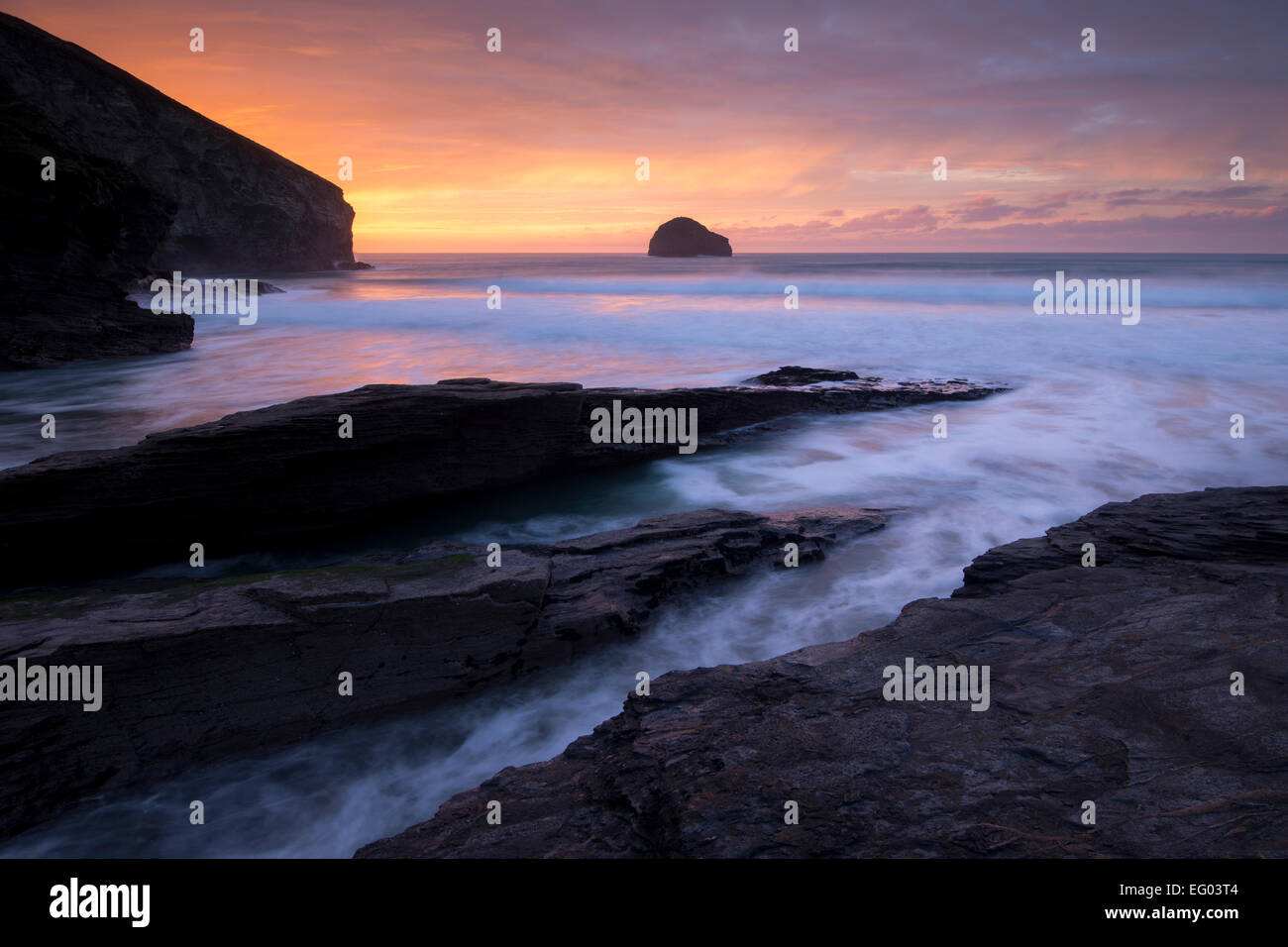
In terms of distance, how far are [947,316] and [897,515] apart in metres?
30.7

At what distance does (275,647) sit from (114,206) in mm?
22428

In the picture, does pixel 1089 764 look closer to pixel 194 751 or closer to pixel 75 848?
pixel 194 751

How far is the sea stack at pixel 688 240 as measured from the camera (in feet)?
547

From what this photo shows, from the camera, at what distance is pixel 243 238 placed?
7369 centimetres

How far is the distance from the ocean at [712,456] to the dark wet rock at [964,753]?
1.35 m

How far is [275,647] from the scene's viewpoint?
5.34m
